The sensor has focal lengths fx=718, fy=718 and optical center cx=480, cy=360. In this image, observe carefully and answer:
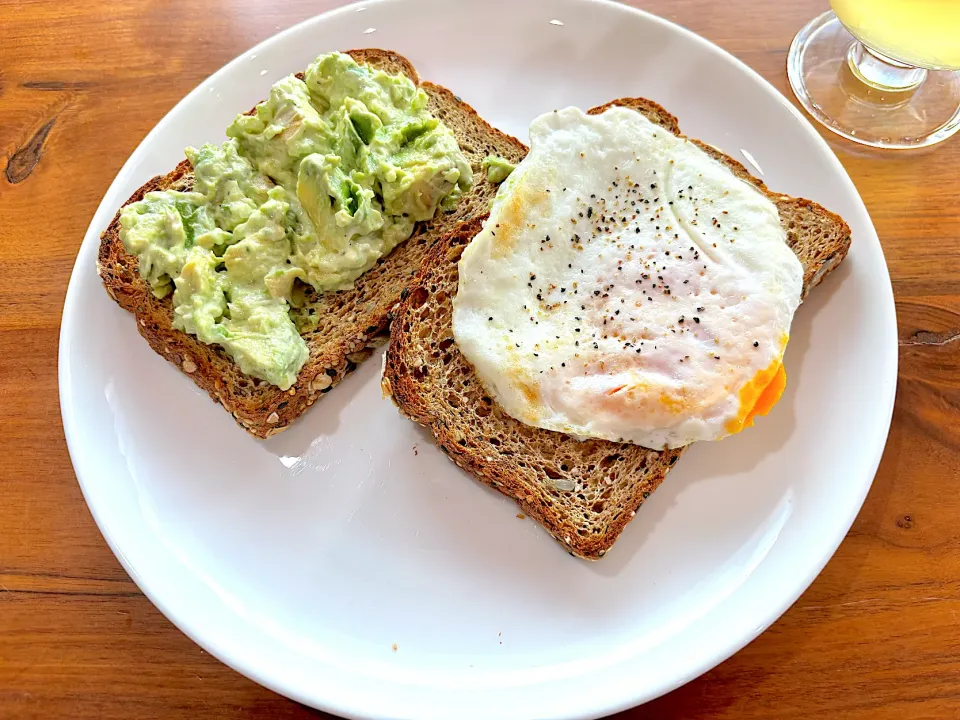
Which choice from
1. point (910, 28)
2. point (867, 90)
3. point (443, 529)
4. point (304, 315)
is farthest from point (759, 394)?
point (867, 90)

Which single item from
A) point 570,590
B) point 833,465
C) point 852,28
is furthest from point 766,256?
point 570,590

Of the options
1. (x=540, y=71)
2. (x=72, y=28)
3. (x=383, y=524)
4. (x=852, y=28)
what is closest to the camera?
(x=383, y=524)

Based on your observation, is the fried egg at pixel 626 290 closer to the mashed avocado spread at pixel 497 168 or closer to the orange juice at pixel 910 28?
the mashed avocado spread at pixel 497 168

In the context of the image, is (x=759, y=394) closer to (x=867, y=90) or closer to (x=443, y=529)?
(x=443, y=529)

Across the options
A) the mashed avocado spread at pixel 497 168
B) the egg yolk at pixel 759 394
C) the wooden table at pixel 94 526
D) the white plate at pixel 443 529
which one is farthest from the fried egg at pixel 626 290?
the wooden table at pixel 94 526

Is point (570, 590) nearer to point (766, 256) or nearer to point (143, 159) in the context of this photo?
point (766, 256)

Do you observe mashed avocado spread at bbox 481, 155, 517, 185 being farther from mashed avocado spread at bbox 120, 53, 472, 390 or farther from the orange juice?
the orange juice
